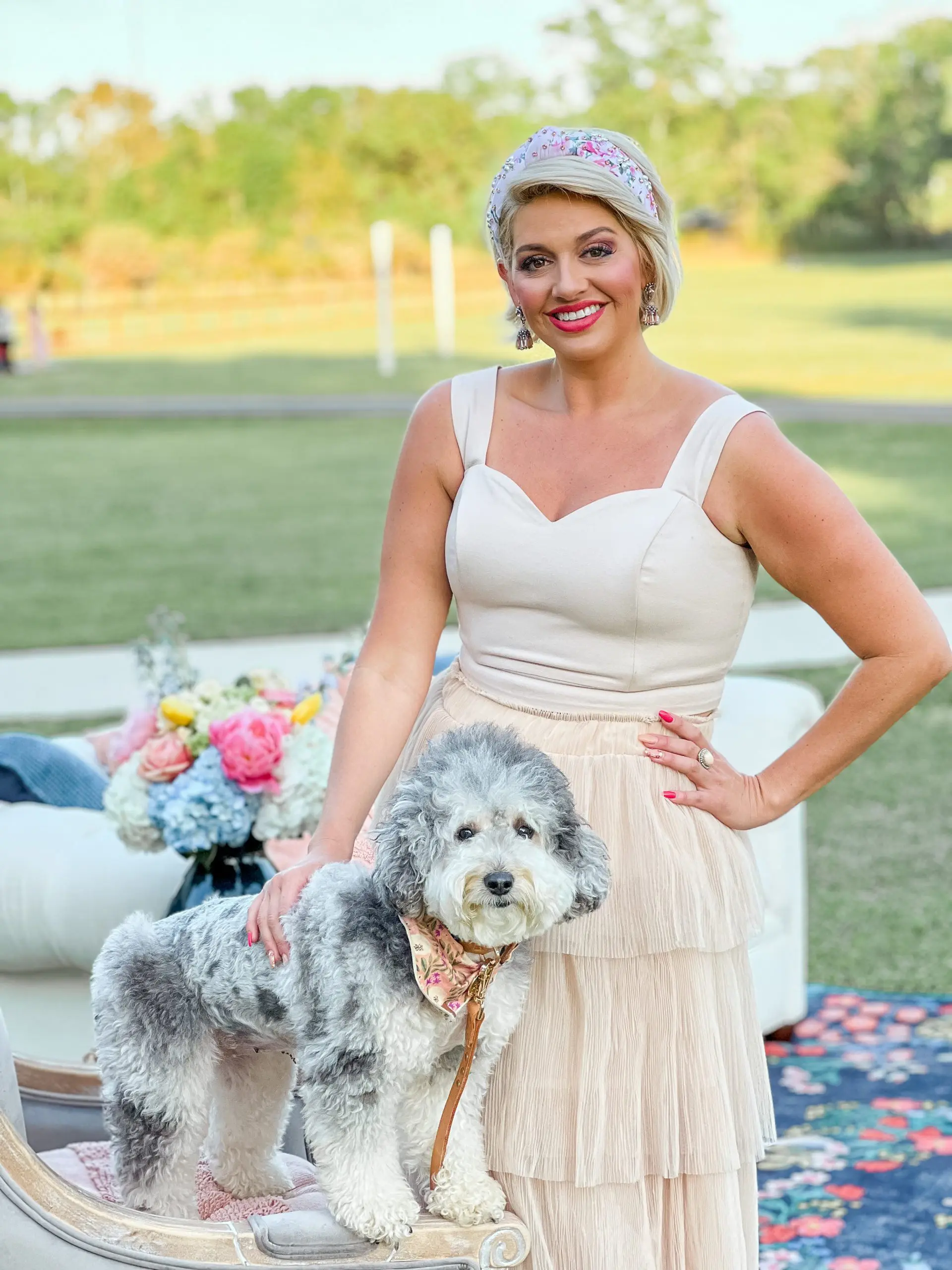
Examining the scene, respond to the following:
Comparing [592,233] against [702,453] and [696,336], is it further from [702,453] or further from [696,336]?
[696,336]

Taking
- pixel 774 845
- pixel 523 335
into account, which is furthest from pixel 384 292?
pixel 523 335

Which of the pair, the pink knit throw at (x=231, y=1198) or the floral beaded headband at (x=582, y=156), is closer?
the floral beaded headband at (x=582, y=156)

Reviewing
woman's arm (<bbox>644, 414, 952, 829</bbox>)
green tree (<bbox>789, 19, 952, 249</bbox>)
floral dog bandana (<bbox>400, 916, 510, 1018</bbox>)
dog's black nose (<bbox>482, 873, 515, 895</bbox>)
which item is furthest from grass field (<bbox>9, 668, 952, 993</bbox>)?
green tree (<bbox>789, 19, 952, 249</bbox>)

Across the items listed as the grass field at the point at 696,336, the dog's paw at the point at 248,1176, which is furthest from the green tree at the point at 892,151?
the dog's paw at the point at 248,1176

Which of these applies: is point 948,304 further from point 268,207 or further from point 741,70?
point 268,207

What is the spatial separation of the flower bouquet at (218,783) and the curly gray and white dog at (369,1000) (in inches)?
36.2

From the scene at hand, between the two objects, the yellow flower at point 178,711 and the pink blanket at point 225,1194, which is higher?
the yellow flower at point 178,711

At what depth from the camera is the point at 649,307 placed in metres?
2.21

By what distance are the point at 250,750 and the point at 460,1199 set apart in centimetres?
130

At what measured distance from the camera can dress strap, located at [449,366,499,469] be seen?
224cm

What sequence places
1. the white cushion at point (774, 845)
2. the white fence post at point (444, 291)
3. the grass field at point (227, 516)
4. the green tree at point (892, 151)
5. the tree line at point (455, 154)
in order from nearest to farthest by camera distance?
the white cushion at point (774, 845)
the grass field at point (227, 516)
the white fence post at point (444, 291)
the tree line at point (455, 154)
the green tree at point (892, 151)

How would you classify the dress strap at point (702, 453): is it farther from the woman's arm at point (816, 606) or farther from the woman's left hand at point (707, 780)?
the woman's left hand at point (707, 780)

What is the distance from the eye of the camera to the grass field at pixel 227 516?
1160cm

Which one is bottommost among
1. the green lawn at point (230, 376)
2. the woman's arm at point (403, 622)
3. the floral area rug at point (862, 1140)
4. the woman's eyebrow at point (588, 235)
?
the floral area rug at point (862, 1140)
